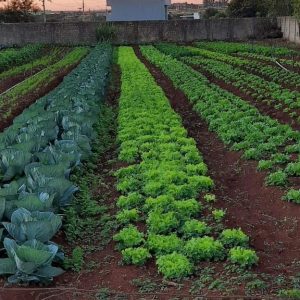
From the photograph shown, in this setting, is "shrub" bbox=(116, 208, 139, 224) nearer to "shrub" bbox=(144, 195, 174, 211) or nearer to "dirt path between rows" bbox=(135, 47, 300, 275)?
"shrub" bbox=(144, 195, 174, 211)

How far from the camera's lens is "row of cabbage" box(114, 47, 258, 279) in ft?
18.2

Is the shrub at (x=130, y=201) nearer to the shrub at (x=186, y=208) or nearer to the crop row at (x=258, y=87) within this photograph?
the shrub at (x=186, y=208)

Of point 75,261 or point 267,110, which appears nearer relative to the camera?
point 75,261

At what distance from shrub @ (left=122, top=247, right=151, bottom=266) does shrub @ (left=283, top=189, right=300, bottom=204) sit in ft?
7.69

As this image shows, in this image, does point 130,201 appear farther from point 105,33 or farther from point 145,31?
point 145,31

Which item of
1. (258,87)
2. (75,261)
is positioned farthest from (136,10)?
(75,261)

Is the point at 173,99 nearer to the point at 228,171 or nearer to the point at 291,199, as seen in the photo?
the point at 228,171

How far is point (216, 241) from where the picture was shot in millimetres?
5715

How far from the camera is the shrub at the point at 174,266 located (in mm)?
5227

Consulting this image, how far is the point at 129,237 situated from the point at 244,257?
4.33ft

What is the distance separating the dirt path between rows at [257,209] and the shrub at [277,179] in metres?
0.12

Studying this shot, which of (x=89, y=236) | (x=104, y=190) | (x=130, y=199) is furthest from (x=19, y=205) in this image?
(x=104, y=190)

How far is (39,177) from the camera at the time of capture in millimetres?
6645

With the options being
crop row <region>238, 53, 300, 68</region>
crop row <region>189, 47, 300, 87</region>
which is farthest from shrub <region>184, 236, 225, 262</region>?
crop row <region>238, 53, 300, 68</region>
